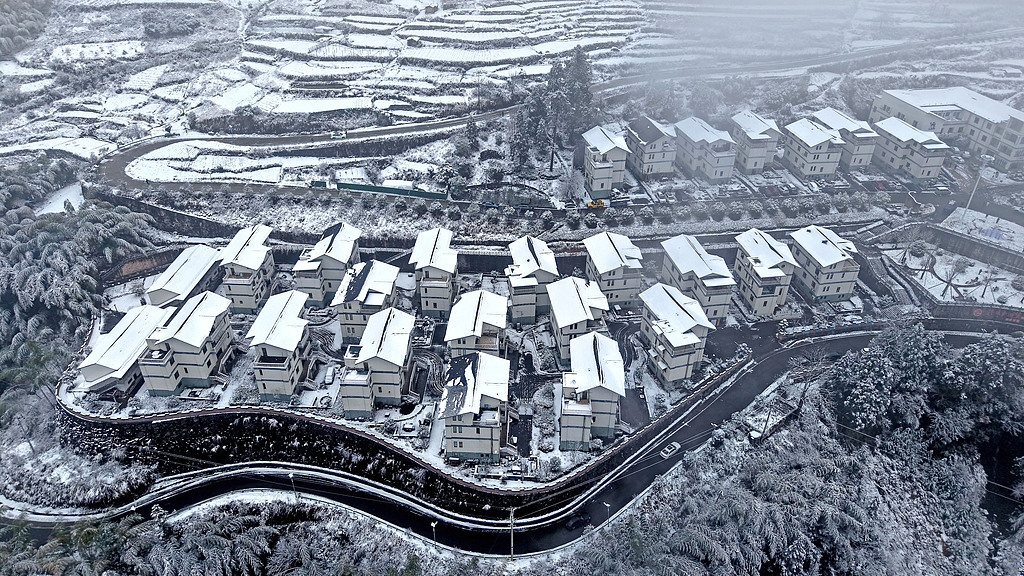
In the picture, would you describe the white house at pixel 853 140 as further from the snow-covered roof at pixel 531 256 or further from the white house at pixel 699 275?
the snow-covered roof at pixel 531 256

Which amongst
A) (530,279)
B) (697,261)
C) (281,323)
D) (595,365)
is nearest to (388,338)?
(281,323)

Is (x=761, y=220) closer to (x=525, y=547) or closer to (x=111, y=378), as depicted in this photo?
(x=525, y=547)

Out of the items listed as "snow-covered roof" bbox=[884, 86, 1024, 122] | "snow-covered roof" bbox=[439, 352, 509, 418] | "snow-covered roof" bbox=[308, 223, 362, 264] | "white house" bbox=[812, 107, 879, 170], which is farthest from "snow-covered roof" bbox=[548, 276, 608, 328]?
"snow-covered roof" bbox=[884, 86, 1024, 122]

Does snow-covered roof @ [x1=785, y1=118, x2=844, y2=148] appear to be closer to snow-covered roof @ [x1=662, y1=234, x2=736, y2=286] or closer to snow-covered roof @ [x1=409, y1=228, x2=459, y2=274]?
snow-covered roof @ [x1=662, y1=234, x2=736, y2=286]

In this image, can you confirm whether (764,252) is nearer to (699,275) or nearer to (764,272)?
(764,272)

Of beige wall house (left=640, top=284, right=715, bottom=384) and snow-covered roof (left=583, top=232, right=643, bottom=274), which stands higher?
snow-covered roof (left=583, top=232, right=643, bottom=274)

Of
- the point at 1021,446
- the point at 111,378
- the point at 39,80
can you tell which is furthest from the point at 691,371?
the point at 39,80

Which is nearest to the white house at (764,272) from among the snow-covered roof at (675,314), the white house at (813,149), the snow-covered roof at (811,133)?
the snow-covered roof at (675,314)
